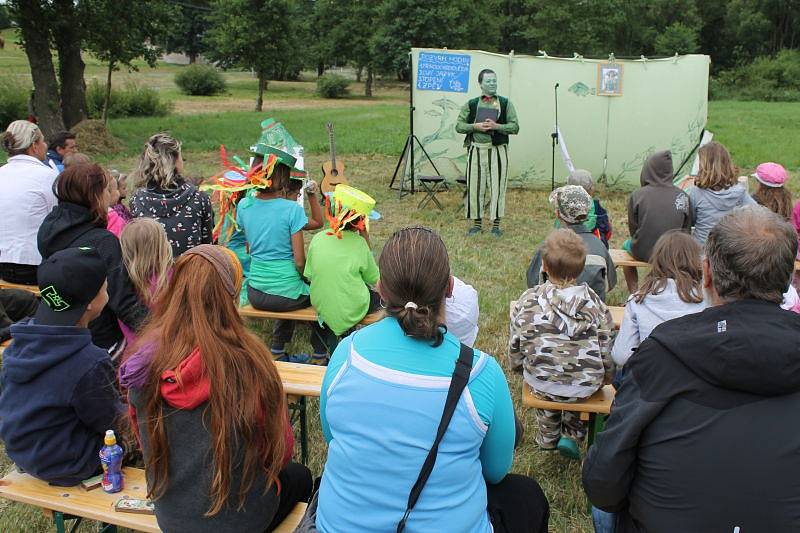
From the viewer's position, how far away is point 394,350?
1.88m

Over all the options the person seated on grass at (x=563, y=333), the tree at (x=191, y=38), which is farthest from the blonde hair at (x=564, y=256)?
the tree at (x=191, y=38)

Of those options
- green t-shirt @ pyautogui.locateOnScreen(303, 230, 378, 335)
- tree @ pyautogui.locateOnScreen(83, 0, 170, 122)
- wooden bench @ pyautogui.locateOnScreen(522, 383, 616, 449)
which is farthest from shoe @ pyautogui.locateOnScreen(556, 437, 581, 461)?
tree @ pyautogui.locateOnScreen(83, 0, 170, 122)

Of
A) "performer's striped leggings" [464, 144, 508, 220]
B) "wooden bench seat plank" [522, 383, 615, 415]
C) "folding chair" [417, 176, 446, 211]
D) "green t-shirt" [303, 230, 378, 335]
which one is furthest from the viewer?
"folding chair" [417, 176, 446, 211]

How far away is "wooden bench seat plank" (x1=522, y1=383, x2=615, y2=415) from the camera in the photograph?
3156 mm

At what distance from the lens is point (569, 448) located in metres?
3.56

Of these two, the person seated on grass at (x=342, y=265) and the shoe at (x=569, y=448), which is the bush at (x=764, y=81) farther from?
the shoe at (x=569, y=448)

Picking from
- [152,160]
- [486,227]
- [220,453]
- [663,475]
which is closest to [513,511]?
[663,475]

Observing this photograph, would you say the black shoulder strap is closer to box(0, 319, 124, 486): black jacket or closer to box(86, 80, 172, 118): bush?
box(0, 319, 124, 486): black jacket

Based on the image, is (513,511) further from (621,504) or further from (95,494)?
(95,494)

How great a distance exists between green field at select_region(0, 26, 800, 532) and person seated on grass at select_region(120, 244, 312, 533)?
55.1 inches

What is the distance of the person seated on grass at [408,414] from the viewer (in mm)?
1812

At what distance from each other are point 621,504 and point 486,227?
6.51 metres

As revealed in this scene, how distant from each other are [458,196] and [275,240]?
6011mm

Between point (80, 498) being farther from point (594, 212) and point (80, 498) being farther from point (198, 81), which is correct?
point (198, 81)
